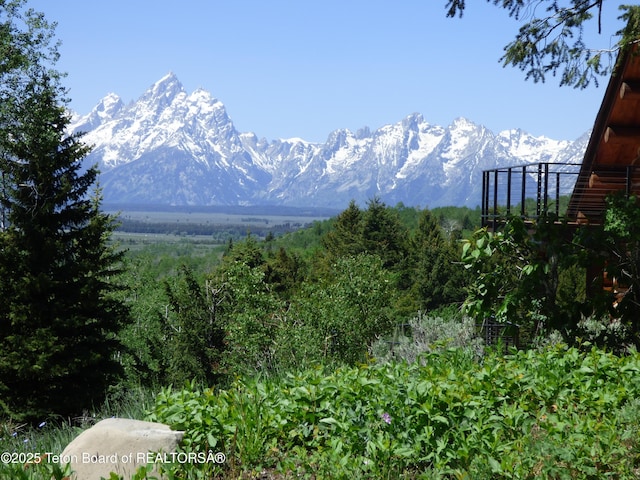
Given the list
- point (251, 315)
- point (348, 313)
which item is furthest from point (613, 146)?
point (251, 315)

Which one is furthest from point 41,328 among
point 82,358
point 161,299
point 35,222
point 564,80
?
point 161,299

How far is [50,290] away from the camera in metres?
25.0

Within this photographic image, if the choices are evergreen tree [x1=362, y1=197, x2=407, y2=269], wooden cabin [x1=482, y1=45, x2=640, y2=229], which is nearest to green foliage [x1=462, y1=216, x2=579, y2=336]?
wooden cabin [x1=482, y1=45, x2=640, y2=229]

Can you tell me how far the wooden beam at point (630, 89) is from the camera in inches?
556

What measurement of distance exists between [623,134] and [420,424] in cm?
1158

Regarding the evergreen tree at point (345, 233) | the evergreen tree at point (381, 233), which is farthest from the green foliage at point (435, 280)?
the evergreen tree at point (345, 233)

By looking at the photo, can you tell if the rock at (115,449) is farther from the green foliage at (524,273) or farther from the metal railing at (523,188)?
the metal railing at (523,188)

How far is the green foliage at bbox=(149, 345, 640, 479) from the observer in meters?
4.87

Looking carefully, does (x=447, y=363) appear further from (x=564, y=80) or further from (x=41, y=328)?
(x=41, y=328)

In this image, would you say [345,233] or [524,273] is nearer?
[524,273]

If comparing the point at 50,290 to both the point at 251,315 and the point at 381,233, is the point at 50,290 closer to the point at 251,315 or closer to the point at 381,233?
the point at 251,315

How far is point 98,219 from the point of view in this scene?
2688cm

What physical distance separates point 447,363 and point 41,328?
20328 millimetres

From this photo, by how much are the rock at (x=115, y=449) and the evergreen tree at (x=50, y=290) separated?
59.5 ft
